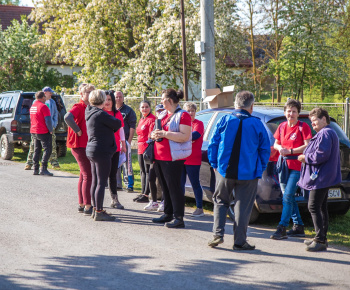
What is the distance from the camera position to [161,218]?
741 cm

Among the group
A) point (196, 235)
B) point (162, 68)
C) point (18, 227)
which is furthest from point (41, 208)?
point (162, 68)

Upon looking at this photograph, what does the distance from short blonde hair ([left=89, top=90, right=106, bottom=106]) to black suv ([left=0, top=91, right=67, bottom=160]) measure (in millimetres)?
7695

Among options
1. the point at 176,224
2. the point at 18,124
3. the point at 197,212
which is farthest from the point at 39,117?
the point at 176,224

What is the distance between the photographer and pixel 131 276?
16.4 feet

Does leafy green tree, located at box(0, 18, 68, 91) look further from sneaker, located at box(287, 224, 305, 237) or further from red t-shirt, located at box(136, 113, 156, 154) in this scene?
sneaker, located at box(287, 224, 305, 237)

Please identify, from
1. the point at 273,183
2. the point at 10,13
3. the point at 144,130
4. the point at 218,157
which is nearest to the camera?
the point at 218,157

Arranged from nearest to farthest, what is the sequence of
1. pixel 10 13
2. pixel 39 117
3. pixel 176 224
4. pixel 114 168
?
pixel 176 224
pixel 114 168
pixel 39 117
pixel 10 13

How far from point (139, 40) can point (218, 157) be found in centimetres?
1968

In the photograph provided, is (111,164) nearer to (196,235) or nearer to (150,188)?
(150,188)

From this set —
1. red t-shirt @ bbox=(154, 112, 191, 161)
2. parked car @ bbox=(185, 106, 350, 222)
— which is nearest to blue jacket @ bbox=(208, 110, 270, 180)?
parked car @ bbox=(185, 106, 350, 222)

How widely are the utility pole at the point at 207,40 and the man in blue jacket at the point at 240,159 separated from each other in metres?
7.01

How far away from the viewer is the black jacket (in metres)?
7.21

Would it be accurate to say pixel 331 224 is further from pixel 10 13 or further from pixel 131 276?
pixel 10 13

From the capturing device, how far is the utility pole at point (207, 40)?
12.7 meters
